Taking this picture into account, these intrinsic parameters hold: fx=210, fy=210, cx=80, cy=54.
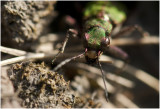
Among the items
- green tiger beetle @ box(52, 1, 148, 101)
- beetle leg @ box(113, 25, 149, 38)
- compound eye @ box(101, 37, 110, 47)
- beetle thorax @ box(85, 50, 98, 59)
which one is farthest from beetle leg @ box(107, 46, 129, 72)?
beetle thorax @ box(85, 50, 98, 59)

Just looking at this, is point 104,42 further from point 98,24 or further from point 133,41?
point 133,41

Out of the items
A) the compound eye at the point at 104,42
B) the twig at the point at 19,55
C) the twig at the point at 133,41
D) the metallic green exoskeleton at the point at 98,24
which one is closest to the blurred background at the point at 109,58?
the twig at the point at 19,55

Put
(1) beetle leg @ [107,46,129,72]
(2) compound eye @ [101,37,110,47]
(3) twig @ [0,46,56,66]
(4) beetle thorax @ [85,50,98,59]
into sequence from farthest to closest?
(1) beetle leg @ [107,46,129,72] < (2) compound eye @ [101,37,110,47] < (4) beetle thorax @ [85,50,98,59] < (3) twig @ [0,46,56,66]

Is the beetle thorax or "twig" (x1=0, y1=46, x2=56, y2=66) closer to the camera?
"twig" (x1=0, y1=46, x2=56, y2=66)

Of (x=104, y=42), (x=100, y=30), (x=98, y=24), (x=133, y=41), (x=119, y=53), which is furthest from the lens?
(x=133, y=41)

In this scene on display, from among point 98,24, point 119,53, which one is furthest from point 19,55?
point 119,53

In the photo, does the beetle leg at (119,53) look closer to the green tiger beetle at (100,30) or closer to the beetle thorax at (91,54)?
the green tiger beetle at (100,30)

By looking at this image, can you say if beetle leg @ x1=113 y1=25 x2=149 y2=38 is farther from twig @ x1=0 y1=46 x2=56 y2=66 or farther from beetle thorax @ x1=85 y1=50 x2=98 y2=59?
twig @ x1=0 y1=46 x2=56 y2=66
